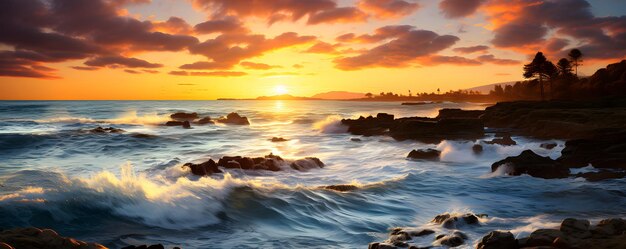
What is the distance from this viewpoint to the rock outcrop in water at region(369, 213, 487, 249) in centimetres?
814

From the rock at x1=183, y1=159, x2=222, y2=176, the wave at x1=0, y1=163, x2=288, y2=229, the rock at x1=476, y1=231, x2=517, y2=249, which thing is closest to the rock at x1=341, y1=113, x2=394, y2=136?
the rock at x1=183, y1=159, x2=222, y2=176

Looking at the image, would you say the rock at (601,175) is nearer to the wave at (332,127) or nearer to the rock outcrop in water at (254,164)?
the rock outcrop in water at (254,164)

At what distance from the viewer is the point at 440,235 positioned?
8.66 metres

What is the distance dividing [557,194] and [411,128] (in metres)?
21.6

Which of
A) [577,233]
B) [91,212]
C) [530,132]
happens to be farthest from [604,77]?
[91,212]

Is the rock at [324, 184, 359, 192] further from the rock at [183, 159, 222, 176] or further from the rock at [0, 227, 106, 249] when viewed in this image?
the rock at [0, 227, 106, 249]

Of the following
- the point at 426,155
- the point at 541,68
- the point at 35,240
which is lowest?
the point at 426,155

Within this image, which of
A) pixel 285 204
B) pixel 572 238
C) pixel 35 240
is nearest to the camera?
pixel 35 240

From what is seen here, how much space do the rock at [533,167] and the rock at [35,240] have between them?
53.9ft

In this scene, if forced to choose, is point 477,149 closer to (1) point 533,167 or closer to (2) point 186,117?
(1) point 533,167

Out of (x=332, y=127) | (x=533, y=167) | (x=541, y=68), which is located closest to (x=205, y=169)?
(x=533, y=167)

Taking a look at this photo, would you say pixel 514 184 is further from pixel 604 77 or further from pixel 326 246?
pixel 604 77

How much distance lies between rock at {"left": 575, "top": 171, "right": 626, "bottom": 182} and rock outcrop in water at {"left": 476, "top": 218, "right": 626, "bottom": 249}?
9396 millimetres

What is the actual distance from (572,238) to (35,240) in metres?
8.26
